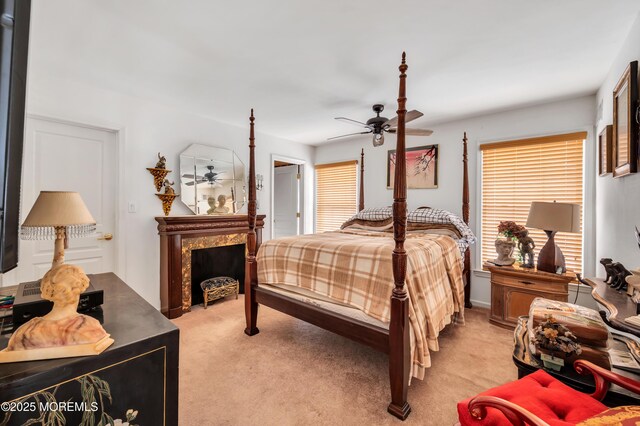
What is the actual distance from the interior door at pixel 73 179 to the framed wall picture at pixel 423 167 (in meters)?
3.46

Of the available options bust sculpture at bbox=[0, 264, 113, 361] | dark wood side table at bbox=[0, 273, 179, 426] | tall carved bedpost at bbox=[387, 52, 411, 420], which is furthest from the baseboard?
bust sculpture at bbox=[0, 264, 113, 361]

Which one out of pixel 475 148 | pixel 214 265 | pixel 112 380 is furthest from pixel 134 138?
pixel 475 148

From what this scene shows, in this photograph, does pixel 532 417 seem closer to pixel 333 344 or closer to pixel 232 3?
pixel 333 344

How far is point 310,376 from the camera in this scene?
6.68 feet

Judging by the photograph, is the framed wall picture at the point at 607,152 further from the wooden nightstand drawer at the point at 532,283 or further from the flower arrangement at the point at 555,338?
the flower arrangement at the point at 555,338

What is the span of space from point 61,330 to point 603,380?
202cm

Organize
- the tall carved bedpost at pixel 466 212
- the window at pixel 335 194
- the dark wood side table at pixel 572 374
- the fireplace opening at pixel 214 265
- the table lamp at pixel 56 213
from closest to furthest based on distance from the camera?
the dark wood side table at pixel 572 374, the table lamp at pixel 56 213, the tall carved bedpost at pixel 466 212, the fireplace opening at pixel 214 265, the window at pixel 335 194

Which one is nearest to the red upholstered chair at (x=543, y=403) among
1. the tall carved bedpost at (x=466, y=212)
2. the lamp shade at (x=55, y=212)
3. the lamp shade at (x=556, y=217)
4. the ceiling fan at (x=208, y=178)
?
the lamp shade at (x=556, y=217)

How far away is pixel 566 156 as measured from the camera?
3016mm

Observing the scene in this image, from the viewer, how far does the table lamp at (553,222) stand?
2393 mm

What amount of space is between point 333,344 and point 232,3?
268 centimetres

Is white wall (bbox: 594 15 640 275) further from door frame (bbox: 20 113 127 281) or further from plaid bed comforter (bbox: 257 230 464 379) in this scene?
door frame (bbox: 20 113 127 281)

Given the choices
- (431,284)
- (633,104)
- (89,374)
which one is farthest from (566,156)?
(89,374)

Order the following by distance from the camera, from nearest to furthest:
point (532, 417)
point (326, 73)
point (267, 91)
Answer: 1. point (532, 417)
2. point (326, 73)
3. point (267, 91)
